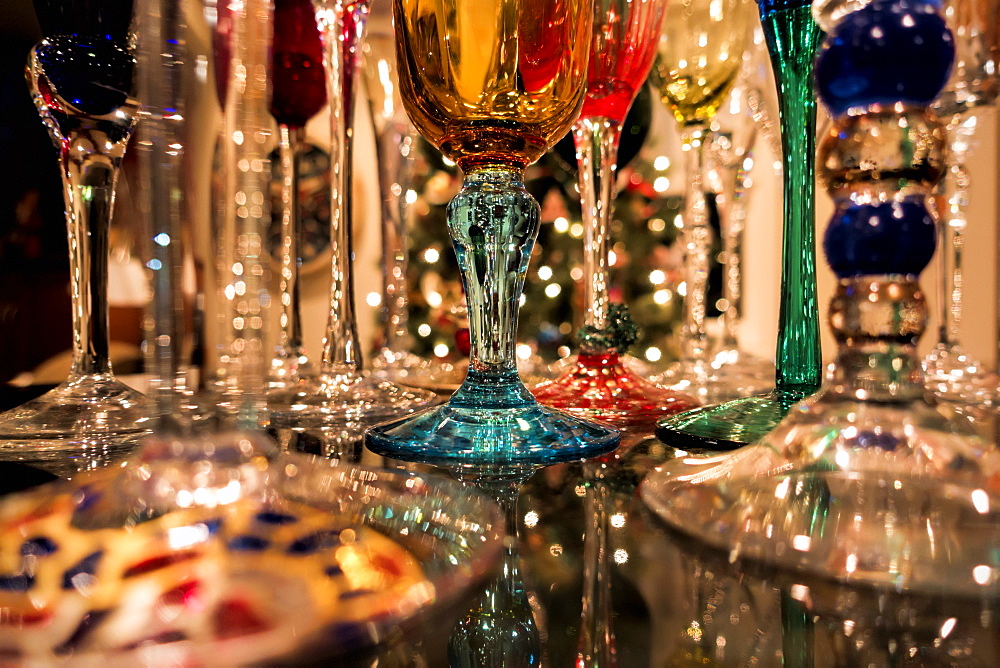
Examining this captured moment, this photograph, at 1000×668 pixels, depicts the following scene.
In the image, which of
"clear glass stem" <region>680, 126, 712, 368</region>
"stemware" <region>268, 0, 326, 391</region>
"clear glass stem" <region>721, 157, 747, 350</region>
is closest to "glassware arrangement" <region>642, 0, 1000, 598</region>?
"stemware" <region>268, 0, 326, 391</region>

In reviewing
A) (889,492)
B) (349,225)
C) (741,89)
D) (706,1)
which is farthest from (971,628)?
(741,89)

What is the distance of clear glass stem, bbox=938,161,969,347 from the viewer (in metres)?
0.85

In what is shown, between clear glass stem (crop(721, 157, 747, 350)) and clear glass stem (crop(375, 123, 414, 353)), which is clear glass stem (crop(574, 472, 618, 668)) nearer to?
clear glass stem (crop(375, 123, 414, 353))

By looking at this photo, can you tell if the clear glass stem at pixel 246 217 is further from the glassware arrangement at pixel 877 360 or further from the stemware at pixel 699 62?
the stemware at pixel 699 62

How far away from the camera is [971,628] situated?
0.65 ft

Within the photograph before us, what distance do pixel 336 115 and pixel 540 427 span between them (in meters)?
0.36

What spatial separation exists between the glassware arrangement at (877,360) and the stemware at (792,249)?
189mm

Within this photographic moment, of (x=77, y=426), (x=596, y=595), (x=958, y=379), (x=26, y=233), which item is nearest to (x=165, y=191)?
(x=596, y=595)

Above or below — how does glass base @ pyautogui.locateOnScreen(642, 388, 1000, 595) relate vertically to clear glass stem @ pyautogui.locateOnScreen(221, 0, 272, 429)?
below

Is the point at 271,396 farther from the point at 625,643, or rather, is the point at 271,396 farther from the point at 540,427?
the point at 625,643

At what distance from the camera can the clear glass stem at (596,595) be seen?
0.19m

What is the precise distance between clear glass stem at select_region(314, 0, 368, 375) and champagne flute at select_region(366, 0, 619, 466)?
181 millimetres

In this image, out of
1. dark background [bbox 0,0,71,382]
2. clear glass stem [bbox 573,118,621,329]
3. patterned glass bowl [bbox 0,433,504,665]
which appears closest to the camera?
patterned glass bowl [bbox 0,433,504,665]

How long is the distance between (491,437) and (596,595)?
214 mm
